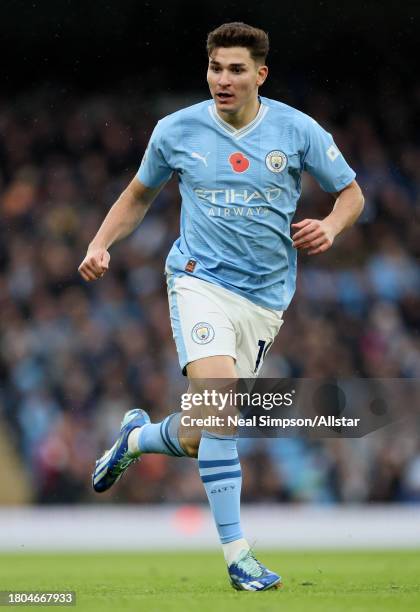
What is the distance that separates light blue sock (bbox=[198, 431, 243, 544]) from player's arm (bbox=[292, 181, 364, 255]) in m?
0.93

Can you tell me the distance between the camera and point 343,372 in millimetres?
14156

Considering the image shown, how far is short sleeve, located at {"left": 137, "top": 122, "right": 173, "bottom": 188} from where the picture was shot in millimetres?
6148

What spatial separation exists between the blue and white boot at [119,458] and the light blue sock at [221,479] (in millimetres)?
1043

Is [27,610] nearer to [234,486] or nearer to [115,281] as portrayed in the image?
[234,486]

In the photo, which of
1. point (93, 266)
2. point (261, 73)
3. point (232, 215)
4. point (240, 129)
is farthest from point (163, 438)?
point (261, 73)

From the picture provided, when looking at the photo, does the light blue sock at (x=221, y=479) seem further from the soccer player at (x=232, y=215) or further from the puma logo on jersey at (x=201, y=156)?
the puma logo on jersey at (x=201, y=156)

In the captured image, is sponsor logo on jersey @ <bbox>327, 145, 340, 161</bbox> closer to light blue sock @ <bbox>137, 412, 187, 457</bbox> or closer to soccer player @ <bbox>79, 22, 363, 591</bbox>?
soccer player @ <bbox>79, 22, 363, 591</bbox>

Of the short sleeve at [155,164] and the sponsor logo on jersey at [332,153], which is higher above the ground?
the short sleeve at [155,164]

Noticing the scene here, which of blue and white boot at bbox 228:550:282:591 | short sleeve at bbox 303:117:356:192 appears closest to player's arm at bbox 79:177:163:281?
short sleeve at bbox 303:117:356:192

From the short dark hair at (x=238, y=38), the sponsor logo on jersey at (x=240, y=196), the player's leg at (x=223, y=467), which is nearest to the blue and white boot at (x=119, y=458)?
the player's leg at (x=223, y=467)

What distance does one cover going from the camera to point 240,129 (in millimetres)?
6055

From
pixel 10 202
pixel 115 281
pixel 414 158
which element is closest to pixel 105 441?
pixel 115 281

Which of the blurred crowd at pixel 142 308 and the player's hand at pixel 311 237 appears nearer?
the player's hand at pixel 311 237

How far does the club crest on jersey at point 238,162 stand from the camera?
235 inches
